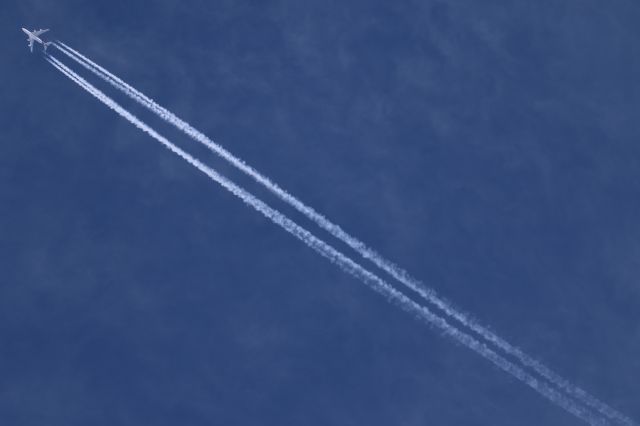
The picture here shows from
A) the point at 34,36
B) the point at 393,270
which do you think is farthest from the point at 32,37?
the point at 393,270

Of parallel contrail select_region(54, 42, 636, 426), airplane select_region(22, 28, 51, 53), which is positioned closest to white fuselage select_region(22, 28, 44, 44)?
airplane select_region(22, 28, 51, 53)

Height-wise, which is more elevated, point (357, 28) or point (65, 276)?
point (357, 28)

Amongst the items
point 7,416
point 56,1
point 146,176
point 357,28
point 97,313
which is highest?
point 357,28

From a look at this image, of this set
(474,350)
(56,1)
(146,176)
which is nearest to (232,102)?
(146,176)

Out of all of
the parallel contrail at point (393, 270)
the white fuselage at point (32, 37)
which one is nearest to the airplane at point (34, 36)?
the white fuselage at point (32, 37)

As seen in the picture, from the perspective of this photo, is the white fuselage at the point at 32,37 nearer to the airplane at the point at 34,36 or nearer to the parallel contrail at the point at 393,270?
the airplane at the point at 34,36

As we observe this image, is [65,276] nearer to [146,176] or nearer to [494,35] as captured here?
[146,176]

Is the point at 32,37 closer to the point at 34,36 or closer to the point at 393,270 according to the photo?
the point at 34,36
